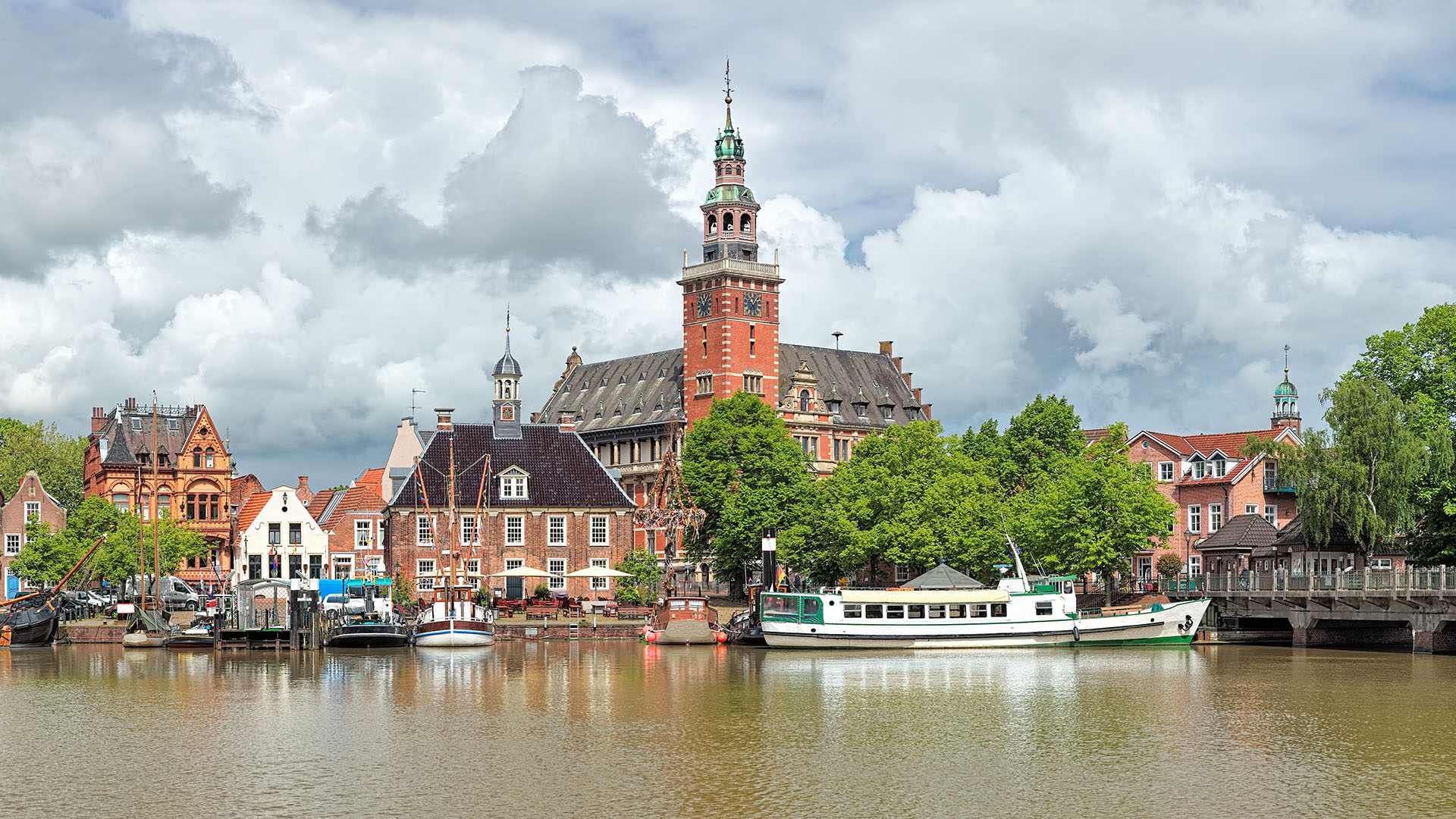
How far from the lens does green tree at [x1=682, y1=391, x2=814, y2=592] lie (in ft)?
361

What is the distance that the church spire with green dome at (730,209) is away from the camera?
5842 inches

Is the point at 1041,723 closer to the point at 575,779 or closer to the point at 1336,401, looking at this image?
the point at 575,779

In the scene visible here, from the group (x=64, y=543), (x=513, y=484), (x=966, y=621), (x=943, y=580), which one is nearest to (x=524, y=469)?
(x=513, y=484)

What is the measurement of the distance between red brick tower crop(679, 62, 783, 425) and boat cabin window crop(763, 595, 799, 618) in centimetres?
6061

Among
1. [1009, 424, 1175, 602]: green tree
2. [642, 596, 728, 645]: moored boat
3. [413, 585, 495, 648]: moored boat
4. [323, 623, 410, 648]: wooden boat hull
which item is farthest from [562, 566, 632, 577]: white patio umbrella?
[1009, 424, 1175, 602]: green tree

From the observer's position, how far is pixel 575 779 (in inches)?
1626

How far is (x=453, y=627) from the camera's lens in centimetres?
8875

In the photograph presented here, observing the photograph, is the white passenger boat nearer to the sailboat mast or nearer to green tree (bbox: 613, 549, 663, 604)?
the sailboat mast

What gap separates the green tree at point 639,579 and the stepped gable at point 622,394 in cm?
4264

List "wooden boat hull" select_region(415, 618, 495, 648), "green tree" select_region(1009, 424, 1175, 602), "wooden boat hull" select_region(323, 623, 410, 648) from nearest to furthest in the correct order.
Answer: "wooden boat hull" select_region(415, 618, 495, 648) → "wooden boat hull" select_region(323, 623, 410, 648) → "green tree" select_region(1009, 424, 1175, 602)

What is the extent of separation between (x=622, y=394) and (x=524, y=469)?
152 ft

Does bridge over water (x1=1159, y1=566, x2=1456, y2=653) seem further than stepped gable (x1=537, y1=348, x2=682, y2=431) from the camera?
No

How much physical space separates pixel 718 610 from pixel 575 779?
68.4 metres

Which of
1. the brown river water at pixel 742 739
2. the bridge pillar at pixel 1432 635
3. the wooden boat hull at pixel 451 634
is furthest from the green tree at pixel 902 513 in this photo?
the bridge pillar at pixel 1432 635
